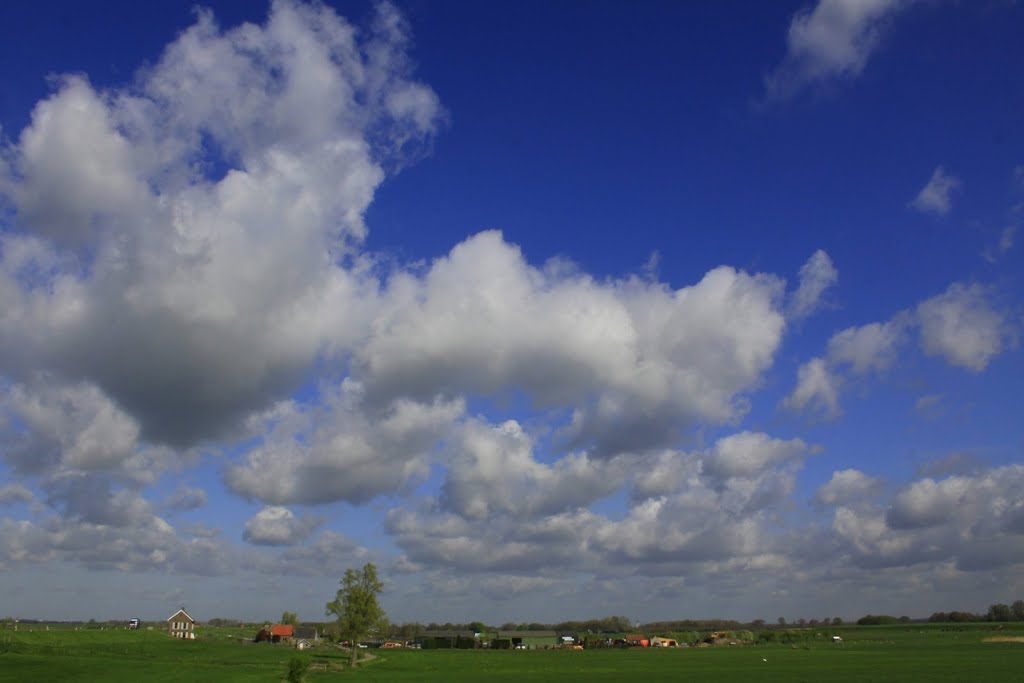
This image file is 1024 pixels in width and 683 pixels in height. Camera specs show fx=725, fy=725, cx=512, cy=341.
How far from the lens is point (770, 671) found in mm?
89000

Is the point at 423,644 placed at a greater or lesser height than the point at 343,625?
lesser

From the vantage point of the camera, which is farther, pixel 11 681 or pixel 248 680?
pixel 248 680

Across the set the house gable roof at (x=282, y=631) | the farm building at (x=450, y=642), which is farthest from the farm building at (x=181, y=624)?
the farm building at (x=450, y=642)

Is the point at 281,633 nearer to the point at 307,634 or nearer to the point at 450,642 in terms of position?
the point at 307,634

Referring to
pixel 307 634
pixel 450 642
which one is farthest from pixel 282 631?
pixel 450 642

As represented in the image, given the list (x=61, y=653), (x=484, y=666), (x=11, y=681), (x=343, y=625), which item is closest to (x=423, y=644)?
(x=343, y=625)

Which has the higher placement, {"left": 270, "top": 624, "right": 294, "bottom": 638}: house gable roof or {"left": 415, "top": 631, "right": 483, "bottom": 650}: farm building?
{"left": 270, "top": 624, "right": 294, "bottom": 638}: house gable roof

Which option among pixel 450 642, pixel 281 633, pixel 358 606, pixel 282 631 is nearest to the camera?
pixel 358 606

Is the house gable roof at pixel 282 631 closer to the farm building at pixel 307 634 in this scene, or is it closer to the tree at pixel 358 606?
the farm building at pixel 307 634

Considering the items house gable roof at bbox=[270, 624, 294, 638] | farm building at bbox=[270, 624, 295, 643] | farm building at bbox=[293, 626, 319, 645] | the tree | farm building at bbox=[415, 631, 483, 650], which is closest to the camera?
the tree

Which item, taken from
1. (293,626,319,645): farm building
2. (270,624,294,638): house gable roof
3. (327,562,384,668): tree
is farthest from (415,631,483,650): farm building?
(327,562,384,668): tree

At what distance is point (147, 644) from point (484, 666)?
210 ft

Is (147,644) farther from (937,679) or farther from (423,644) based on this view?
(937,679)

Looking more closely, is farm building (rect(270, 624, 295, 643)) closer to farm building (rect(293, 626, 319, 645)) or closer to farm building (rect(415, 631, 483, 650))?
farm building (rect(293, 626, 319, 645))
